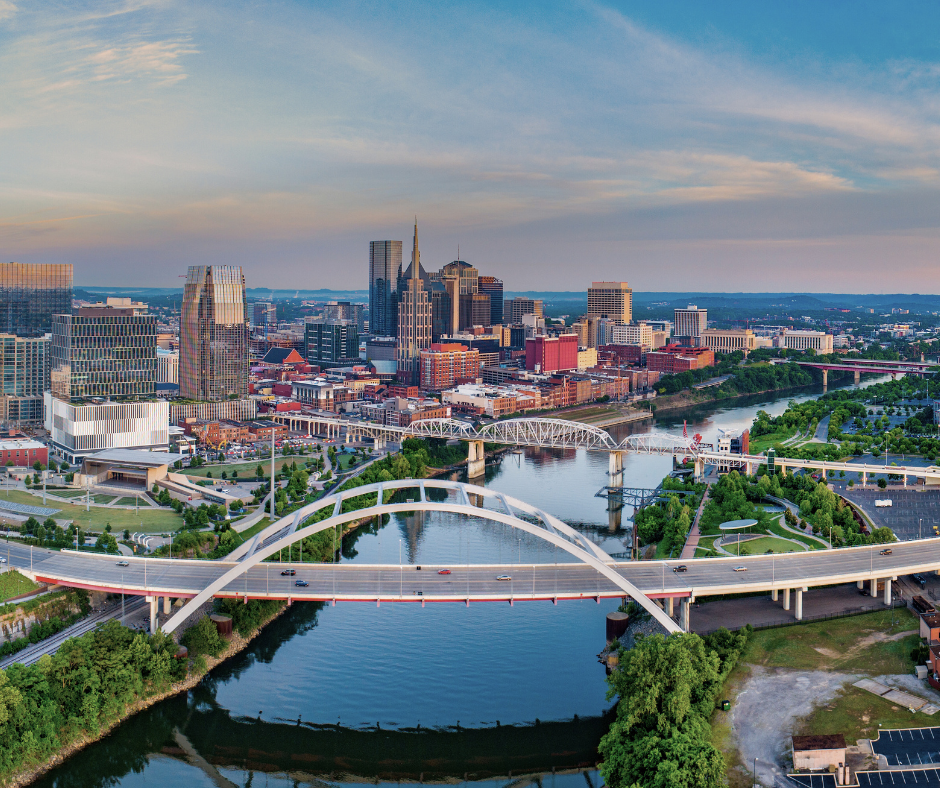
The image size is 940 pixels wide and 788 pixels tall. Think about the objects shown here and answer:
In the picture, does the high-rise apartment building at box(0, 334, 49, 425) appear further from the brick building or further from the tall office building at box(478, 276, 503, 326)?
the tall office building at box(478, 276, 503, 326)

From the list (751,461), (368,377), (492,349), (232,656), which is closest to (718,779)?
(232,656)

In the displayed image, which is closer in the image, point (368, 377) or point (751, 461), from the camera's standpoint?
point (751, 461)

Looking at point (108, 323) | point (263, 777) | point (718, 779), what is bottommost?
point (263, 777)

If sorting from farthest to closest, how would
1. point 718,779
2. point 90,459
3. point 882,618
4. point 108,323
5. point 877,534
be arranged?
point 108,323, point 90,459, point 877,534, point 882,618, point 718,779

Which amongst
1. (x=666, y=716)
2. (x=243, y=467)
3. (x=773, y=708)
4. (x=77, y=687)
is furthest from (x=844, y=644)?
(x=243, y=467)

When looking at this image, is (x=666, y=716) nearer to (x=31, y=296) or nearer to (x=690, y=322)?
(x=31, y=296)

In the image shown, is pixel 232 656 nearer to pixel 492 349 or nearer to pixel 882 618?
pixel 882 618
